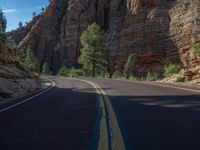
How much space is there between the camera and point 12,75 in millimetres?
22078

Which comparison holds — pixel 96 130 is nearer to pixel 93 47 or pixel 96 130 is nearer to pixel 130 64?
pixel 130 64

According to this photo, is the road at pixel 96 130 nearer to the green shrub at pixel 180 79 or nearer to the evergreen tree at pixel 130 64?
the green shrub at pixel 180 79

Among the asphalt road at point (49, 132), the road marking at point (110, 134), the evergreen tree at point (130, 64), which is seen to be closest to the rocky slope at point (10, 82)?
the asphalt road at point (49, 132)

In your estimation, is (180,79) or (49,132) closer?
(49,132)

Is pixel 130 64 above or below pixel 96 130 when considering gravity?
above

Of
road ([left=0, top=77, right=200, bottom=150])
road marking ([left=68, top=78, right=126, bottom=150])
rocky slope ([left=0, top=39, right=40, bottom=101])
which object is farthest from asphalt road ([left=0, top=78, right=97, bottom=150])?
rocky slope ([left=0, top=39, right=40, bottom=101])

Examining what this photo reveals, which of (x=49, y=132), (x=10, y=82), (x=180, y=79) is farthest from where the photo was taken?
(x=180, y=79)

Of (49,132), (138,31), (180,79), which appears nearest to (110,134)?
(49,132)

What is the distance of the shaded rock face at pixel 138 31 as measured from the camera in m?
61.6

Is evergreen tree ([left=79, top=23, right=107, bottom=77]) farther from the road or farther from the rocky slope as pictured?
the road

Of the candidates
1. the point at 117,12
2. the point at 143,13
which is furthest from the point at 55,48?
the point at 143,13

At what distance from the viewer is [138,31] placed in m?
70.1

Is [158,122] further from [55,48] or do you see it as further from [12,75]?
[55,48]

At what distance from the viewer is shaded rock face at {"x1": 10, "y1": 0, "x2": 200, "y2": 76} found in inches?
2425
